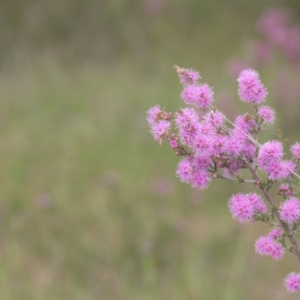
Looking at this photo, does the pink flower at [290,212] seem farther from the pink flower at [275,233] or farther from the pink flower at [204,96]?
the pink flower at [204,96]

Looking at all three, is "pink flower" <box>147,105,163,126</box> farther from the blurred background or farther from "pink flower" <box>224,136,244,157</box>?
the blurred background

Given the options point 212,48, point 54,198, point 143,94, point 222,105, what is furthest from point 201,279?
point 212,48

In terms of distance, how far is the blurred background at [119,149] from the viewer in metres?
3.27

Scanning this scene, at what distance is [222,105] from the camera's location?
4594mm

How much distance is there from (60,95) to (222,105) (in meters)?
1.90

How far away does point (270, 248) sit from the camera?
135 centimetres

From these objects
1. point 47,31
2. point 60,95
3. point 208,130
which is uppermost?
point 47,31

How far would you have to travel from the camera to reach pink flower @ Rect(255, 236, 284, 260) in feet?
4.40

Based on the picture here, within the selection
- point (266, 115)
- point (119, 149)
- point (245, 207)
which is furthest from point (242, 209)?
point (119, 149)

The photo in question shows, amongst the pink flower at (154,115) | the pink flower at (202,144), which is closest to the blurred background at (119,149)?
the pink flower at (154,115)

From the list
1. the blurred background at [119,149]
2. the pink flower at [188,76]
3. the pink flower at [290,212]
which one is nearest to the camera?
the pink flower at [290,212]

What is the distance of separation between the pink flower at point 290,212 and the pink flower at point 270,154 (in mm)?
84

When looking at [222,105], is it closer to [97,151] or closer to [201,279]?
[97,151]

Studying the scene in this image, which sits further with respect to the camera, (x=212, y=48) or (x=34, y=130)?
(x=212, y=48)
